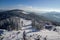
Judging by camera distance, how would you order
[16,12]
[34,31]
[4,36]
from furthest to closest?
1. [16,12]
2. [34,31]
3. [4,36]

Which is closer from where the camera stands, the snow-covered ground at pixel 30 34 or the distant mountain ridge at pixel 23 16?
the snow-covered ground at pixel 30 34

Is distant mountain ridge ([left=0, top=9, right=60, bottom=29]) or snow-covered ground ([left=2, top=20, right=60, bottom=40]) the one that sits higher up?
distant mountain ridge ([left=0, top=9, right=60, bottom=29])

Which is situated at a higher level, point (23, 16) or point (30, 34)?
point (23, 16)

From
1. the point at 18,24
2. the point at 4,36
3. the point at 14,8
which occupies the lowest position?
the point at 4,36

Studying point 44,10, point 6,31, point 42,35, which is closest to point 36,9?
point 44,10

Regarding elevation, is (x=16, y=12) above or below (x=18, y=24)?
above

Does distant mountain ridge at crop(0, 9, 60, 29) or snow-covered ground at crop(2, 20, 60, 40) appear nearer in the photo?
snow-covered ground at crop(2, 20, 60, 40)

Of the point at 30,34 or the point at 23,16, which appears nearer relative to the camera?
the point at 30,34

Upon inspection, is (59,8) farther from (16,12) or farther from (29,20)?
(16,12)

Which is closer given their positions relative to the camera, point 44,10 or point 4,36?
point 4,36

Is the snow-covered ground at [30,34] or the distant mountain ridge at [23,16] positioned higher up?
the distant mountain ridge at [23,16]

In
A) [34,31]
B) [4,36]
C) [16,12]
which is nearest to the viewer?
[4,36]
